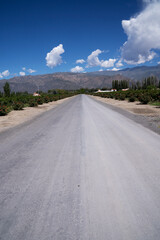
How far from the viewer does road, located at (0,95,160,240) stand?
1795 mm

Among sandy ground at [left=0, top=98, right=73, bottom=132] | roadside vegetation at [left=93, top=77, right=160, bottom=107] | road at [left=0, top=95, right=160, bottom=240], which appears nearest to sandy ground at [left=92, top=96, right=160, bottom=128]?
roadside vegetation at [left=93, top=77, right=160, bottom=107]

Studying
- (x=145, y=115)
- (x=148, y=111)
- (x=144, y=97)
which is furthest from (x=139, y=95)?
(x=145, y=115)

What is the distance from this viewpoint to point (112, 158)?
376 cm

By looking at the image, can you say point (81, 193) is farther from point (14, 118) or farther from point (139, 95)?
point (139, 95)

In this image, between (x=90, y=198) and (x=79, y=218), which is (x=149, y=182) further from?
(x=79, y=218)

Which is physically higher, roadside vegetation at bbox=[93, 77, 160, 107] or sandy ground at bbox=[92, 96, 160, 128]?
roadside vegetation at bbox=[93, 77, 160, 107]

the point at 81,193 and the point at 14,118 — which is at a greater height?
the point at 14,118

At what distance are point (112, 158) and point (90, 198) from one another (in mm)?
1613

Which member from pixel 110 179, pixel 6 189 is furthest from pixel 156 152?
A: pixel 6 189

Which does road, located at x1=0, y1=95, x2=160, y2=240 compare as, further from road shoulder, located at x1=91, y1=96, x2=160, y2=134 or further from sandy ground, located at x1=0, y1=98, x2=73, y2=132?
sandy ground, located at x1=0, y1=98, x2=73, y2=132

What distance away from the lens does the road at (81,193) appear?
1.79 m

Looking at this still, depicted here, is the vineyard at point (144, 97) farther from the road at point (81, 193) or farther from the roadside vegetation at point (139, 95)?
the road at point (81, 193)

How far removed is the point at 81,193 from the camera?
245 centimetres

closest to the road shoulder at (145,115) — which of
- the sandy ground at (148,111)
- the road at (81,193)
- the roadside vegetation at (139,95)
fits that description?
the sandy ground at (148,111)
